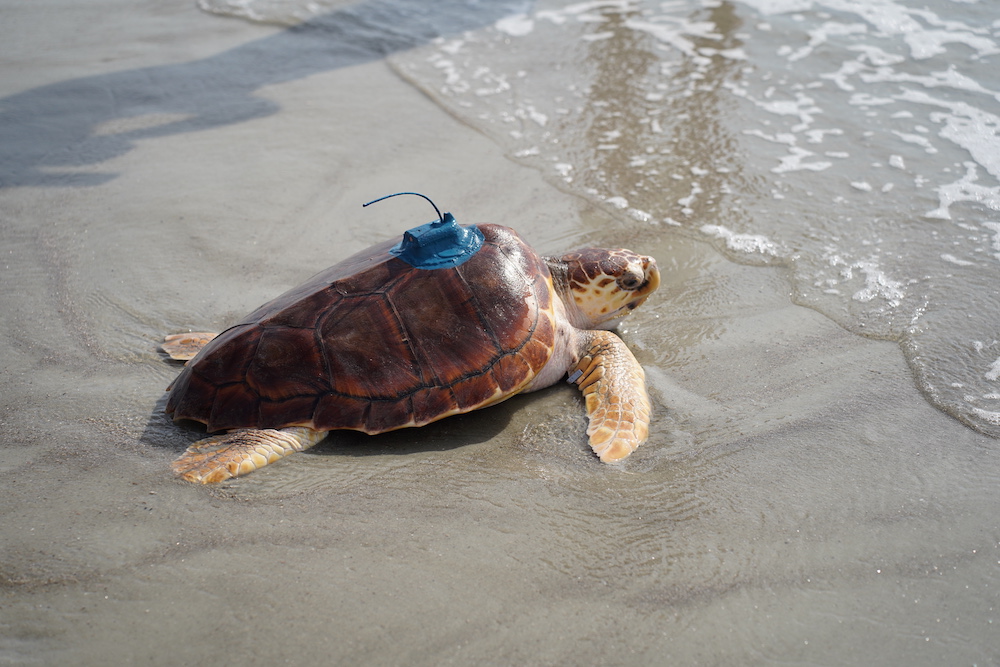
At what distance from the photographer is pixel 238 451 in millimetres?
2428

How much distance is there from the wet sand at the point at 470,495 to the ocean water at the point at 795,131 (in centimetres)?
32

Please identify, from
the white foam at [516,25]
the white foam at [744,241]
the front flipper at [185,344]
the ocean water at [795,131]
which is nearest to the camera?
the front flipper at [185,344]

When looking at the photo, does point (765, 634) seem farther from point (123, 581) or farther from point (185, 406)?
point (185, 406)

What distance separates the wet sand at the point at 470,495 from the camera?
6.08ft

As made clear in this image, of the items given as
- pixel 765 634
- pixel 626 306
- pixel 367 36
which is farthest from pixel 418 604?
pixel 367 36

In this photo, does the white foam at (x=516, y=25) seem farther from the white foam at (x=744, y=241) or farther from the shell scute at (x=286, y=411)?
the shell scute at (x=286, y=411)

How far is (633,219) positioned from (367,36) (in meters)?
3.91

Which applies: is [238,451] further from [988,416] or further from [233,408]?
[988,416]

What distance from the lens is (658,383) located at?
304 centimetres

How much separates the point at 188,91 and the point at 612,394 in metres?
4.56

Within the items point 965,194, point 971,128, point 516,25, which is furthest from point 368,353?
point 516,25

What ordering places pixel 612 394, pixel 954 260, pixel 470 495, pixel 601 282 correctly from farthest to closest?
pixel 954 260 < pixel 601 282 < pixel 612 394 < pixel 470 495

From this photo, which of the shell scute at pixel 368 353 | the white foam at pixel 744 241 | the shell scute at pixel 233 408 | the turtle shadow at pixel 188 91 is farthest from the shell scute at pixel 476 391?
the turtle shadow at pixel 188 91

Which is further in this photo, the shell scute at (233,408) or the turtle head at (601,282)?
the turtle head at (601,282)
